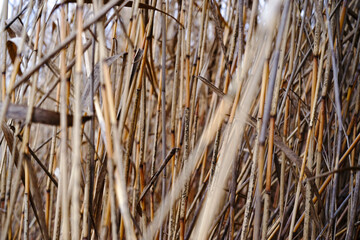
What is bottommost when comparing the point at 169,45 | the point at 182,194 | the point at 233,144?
the point at 182,194

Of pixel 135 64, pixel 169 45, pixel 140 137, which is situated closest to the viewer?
pixel 135 64

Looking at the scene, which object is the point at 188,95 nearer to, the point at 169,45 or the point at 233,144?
the point at 233,144

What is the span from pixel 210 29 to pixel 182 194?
1028 millimetres

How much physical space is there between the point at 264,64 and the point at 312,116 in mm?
160

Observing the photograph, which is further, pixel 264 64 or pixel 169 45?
pixel 169 45

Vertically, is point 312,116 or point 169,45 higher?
point 169,45

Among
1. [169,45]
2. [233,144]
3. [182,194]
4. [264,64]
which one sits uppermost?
[169,45]

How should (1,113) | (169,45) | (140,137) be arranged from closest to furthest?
(1,113) < (140,137) < (169,45)

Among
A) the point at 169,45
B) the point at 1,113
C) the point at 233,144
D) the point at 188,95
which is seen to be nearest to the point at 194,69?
the point at 188,95

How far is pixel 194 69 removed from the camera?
0.69 m

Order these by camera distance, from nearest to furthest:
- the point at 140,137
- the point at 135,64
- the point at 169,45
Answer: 1. the point at 135,64
2. the point at 140,137
3. the point at 169,45

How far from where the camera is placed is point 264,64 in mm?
446

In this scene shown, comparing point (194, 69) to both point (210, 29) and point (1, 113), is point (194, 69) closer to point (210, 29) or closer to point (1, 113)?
point (1, 113)

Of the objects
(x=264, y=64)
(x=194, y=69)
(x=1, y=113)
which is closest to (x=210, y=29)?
(x=194, y=69)
